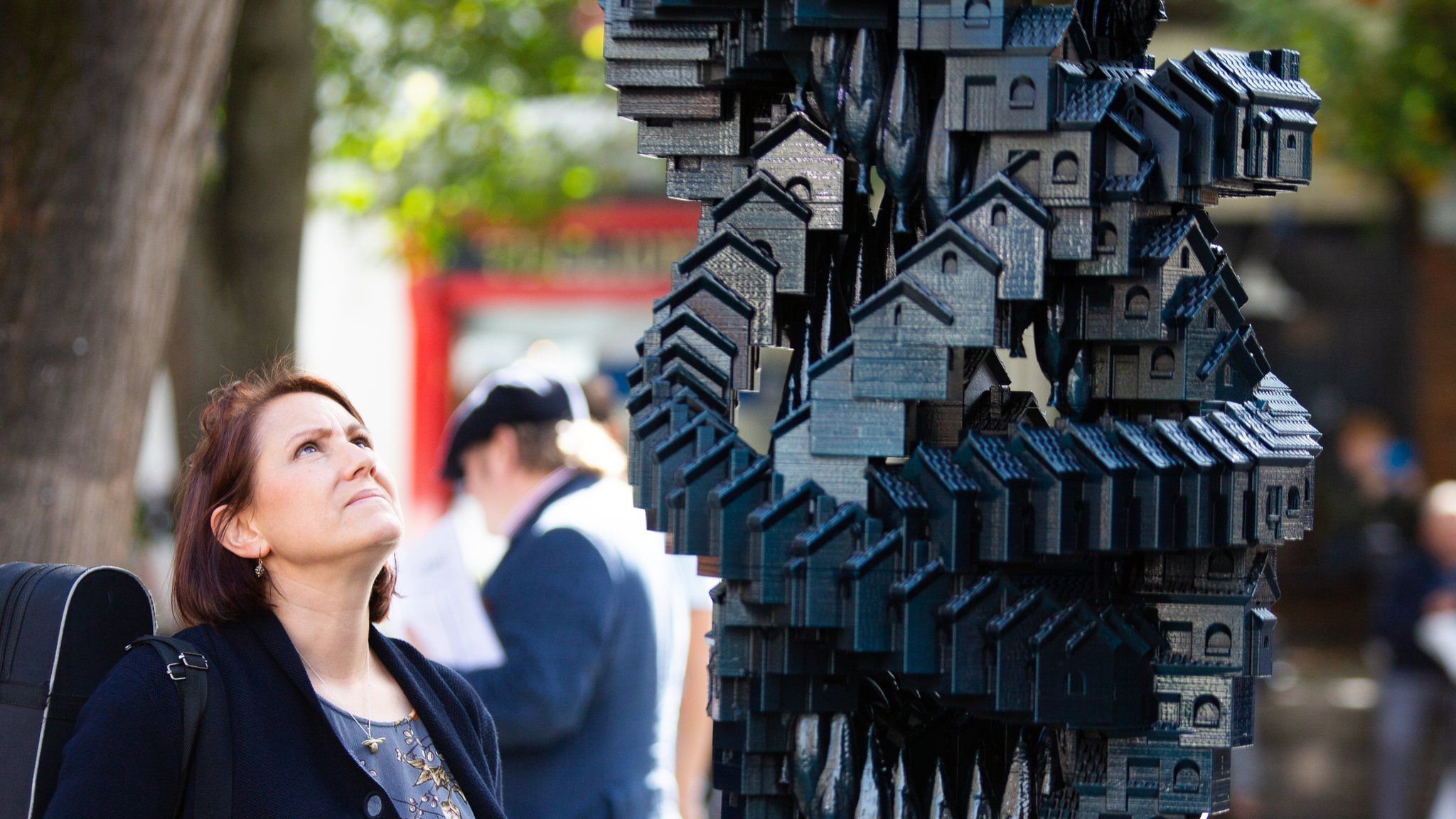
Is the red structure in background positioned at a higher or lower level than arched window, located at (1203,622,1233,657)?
higher

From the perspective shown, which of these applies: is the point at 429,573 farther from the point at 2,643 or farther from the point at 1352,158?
the point at 1352,158

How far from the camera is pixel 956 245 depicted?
193cm

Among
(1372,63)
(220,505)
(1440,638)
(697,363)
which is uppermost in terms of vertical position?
(1372,63)

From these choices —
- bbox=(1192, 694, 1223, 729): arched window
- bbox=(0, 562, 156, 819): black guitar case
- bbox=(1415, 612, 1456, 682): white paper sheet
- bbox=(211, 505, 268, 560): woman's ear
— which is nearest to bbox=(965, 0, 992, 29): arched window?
bbox=(1192, 694, 1223, 729): arched window

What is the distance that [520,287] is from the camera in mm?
15750

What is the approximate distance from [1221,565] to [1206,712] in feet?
0.59

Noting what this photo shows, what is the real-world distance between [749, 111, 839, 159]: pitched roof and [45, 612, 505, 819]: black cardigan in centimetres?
93

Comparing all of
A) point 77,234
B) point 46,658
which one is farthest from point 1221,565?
point 77,234

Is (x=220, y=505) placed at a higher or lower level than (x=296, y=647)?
higher

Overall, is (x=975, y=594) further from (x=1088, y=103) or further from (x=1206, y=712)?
(x=1088, y=103)

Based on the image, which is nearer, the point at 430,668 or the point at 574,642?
the point at 430,668

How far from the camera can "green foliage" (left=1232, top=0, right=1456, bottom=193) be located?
10531 millimetres

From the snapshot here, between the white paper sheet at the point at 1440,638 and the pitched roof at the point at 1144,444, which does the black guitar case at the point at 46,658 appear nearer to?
the pitched roof at the point at 1144,444

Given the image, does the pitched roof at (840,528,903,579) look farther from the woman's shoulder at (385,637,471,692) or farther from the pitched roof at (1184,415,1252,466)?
the woman's shoulder at (385,637,471,692)
